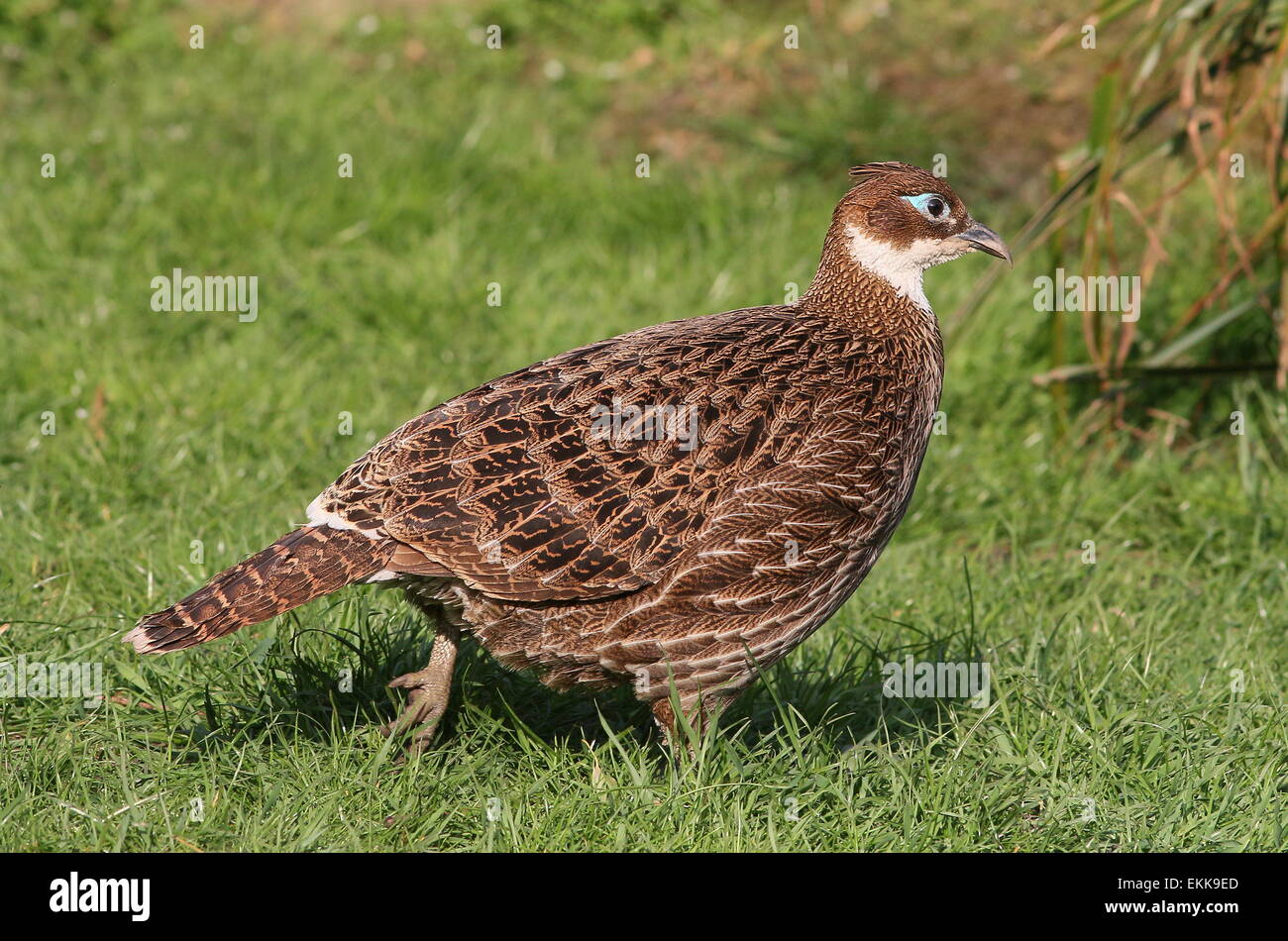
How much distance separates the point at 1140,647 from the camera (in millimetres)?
4715

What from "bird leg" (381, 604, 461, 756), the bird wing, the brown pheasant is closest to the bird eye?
the brown pheasant

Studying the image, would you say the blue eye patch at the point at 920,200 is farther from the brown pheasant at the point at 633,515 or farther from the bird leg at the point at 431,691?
the bird leg at the point at 431,691

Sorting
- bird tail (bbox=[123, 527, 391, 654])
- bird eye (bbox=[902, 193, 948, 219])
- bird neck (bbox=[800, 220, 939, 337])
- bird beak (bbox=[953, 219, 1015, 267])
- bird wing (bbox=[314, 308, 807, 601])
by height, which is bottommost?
bird tail (bbox=[123, 527, 391, 654])

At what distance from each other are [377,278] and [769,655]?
143 inches

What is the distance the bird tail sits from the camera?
3.59 metres

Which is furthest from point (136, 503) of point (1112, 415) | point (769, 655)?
point (1112, 415)

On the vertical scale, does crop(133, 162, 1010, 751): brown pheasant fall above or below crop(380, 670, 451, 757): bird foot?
above

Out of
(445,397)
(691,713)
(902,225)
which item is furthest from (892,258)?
(445,397)

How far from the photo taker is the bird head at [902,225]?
4281mm

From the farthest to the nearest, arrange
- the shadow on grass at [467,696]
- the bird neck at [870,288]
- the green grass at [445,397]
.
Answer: the bird neck at [870,288] < the shadow on grass at [467,696] < the green grass at [445,397]

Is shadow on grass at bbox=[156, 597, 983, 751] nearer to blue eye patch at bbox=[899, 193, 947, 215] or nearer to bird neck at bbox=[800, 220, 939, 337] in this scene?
bird neck at bbox=[800, 220, 939, 337]

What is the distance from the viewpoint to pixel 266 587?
362 centimetres

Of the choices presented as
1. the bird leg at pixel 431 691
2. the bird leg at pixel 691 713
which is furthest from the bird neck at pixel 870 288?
the bird leg at pixel 431 691

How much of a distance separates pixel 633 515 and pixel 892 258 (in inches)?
45.8
